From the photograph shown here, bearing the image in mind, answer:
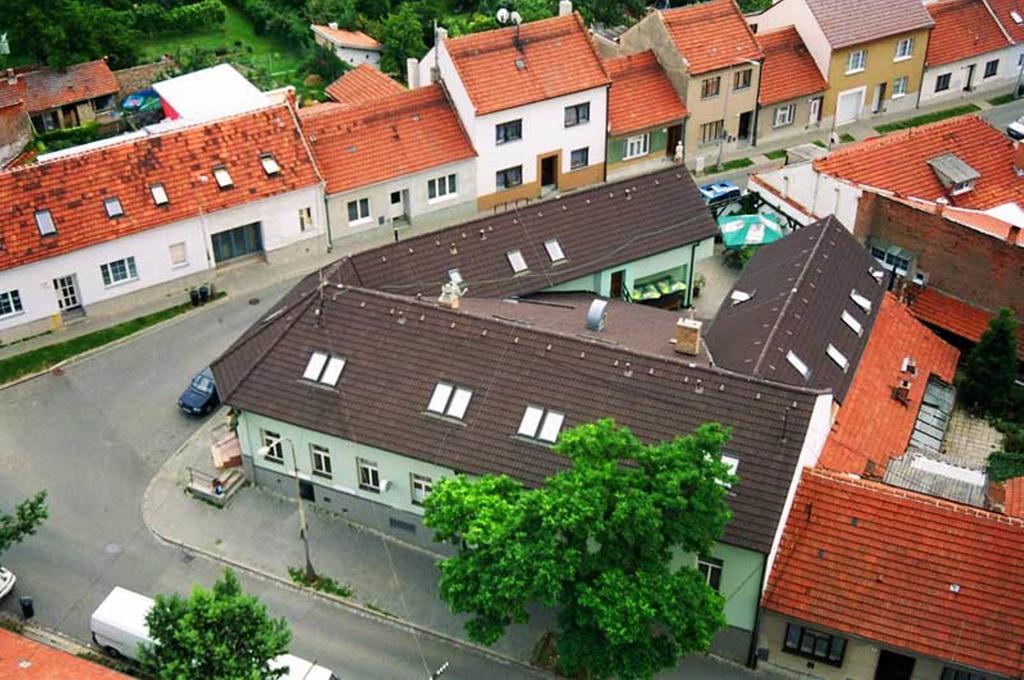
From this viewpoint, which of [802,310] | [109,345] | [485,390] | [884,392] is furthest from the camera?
[109,345]

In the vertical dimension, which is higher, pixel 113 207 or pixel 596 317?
pixel 113 207

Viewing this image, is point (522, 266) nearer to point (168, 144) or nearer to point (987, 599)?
point (168, 144)

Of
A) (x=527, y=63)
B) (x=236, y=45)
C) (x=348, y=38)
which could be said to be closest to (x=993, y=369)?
(x=527, y=63)

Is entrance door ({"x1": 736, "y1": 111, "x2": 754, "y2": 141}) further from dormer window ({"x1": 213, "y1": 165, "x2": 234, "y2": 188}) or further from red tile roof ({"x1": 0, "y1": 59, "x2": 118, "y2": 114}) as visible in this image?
red tile roof ({"x1": 0, "y1": 59, "x2": 118, "y2": 114})

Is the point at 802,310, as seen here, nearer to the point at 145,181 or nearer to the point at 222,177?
the point at 222,177

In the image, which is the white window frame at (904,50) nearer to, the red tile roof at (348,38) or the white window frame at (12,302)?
the red tile roof at (348,38)

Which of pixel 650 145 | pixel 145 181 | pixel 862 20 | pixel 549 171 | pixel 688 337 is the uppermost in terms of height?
pixel 862 20
